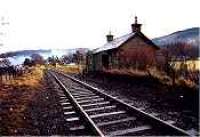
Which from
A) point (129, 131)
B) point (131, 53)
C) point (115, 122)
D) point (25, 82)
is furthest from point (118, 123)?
point (131, 53)

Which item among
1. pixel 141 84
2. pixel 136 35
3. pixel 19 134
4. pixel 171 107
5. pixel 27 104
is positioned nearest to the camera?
pixel 19 134

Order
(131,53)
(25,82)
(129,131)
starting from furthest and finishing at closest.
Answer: (131,53), (25,82), (129,131)

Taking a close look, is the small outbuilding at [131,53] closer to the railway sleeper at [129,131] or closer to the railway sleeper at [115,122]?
the railway sleeper at [115,122]

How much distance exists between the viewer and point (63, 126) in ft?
26.0

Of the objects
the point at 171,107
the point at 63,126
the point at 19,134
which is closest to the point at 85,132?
the point at 63,126

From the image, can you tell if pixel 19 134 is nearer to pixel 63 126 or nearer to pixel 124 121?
pixel 63 126

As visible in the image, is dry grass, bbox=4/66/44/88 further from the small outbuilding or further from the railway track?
the railway track

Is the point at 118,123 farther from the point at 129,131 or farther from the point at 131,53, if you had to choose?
the point at 131,53

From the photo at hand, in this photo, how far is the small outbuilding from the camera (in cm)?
2505

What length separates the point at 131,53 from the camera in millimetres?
27812

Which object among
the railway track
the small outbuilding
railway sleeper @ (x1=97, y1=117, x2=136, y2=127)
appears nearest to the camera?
the railway track

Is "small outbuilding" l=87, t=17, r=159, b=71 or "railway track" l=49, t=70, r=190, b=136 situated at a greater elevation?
"small outbuilding" l=87, t=17, r=159, b=71

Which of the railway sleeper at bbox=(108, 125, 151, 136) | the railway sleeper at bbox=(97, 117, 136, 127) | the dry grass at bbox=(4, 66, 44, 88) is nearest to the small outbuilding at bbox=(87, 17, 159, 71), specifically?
the dry grass at bbox=(4, 66, 44, 88)

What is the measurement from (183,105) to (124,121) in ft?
10.1
